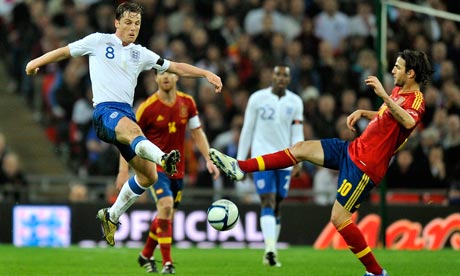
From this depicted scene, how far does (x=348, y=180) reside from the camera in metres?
11.5

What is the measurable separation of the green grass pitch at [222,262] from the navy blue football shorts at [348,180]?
190 cm

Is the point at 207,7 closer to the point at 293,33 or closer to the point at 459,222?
the point at 293,33

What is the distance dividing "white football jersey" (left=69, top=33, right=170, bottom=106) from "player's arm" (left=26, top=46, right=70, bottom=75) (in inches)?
4.6

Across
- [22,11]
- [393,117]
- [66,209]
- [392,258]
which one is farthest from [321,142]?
[22,11]

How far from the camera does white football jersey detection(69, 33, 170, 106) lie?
39.4 ft

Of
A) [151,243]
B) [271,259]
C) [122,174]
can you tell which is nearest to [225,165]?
[122,174]

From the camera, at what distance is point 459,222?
18984mm

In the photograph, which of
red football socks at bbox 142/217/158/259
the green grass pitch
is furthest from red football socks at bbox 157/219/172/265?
red football socks at bbox 142/217/158/259

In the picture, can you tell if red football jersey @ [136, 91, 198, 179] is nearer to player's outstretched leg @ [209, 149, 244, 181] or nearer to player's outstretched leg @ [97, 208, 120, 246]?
player's outstretched leg @ [97, 208, 120, 246]

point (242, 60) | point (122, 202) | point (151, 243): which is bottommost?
point (151, 243)

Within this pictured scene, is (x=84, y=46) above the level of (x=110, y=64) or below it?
above

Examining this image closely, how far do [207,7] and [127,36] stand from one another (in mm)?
12688

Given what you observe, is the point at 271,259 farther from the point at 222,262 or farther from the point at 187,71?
the point at 187,71

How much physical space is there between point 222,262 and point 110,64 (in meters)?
4.13
